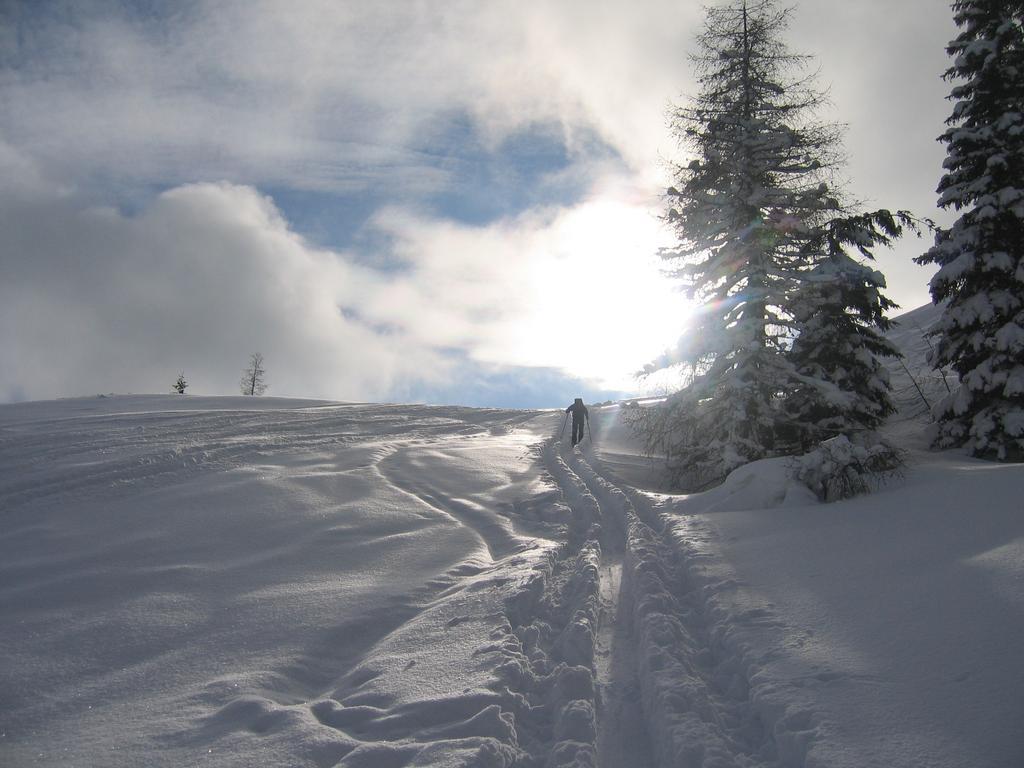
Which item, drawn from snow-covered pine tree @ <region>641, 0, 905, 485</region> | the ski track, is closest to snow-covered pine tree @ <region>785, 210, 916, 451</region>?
snow-covered pine tree @ <region>641, 0, 905, 485</region>

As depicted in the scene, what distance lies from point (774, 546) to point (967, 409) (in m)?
10.8

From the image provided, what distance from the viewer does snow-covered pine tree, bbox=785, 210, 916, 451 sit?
1230 cm

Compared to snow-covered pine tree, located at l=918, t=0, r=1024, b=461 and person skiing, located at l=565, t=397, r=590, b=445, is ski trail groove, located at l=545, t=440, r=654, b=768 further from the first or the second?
snow-covered pine tree, located at l=918, t=0, r=1024, b=461

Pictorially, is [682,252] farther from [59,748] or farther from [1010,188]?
[59,748]

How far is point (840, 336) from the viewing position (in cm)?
1371

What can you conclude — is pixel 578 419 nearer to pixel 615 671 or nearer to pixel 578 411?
pixel 578 411

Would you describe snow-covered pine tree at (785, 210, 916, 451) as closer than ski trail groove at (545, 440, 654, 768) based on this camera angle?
No

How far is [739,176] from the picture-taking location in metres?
12.4

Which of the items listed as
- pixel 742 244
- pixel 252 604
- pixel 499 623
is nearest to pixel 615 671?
pixel 499 623

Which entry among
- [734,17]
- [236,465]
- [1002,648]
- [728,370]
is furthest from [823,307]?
[236,465]

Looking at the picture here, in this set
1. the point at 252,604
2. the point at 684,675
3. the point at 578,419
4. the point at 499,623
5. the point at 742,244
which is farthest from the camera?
the point at 578,419

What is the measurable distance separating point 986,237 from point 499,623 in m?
15.2

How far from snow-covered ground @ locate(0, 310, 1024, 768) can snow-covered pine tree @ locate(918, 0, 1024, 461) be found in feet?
21.3

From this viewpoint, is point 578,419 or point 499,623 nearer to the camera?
point 499,623
